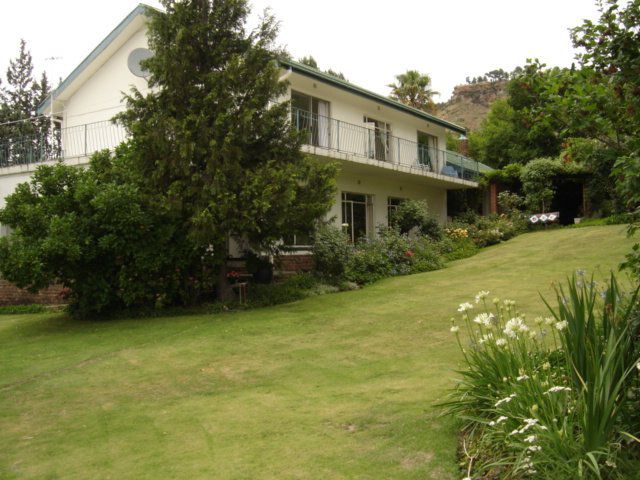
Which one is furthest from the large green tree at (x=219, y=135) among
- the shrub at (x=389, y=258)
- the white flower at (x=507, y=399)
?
the white flower at (x=507, y=399)

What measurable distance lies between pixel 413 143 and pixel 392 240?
743 cm

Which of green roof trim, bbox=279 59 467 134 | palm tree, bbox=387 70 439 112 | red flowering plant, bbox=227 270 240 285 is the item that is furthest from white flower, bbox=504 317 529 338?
palm tree, bbox=387 70 439 112

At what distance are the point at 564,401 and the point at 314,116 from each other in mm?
15650

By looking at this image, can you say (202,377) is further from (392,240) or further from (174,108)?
(392,240)

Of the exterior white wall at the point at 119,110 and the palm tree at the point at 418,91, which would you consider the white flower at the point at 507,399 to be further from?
the palm tree at the point at 418,91

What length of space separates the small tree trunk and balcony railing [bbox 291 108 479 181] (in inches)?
140

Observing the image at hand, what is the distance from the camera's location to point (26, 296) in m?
16.3

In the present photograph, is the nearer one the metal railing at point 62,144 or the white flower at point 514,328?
the white flower at point 514,328

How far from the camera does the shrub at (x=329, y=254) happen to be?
48.9 feet

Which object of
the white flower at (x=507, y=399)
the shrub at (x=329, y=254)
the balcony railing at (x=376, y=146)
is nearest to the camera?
the white flower at (x=507, y=399)

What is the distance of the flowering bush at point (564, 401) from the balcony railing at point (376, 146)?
905 cm

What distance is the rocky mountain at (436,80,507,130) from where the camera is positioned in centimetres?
8194

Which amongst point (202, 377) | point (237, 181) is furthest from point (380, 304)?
point (202, 377)

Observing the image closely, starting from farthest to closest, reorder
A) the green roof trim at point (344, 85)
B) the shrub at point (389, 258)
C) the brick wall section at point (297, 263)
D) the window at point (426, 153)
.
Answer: the window at point (426, 153)
the green roof trim at point (344, 85)
the brick wall section at point (297, 263)
the shrub at point (389, 258)
